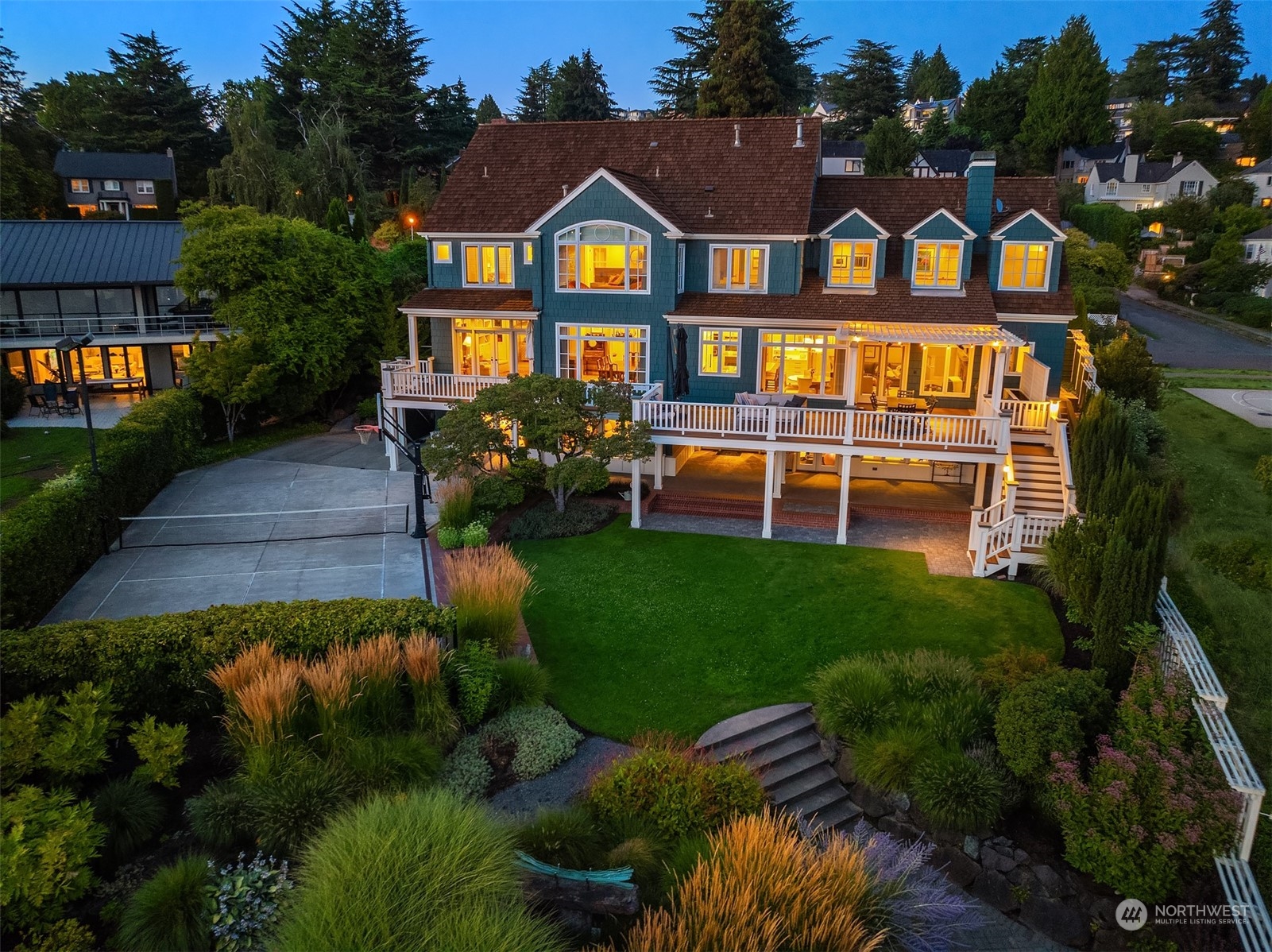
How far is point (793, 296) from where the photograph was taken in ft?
75.3

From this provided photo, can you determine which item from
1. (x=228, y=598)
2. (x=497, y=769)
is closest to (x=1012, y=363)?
(x=497, y=769)

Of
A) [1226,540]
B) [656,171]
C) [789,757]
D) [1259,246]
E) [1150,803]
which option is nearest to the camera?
[1150,803]

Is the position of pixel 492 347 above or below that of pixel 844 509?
above

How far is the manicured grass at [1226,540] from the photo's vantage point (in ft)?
42.0

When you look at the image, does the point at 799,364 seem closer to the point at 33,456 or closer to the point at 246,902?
the point at 246,902

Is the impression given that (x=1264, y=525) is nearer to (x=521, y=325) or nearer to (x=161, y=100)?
(x=521, y=325)

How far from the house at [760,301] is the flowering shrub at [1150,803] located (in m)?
9.93

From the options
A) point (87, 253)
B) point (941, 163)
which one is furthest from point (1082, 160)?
point (87, 253)

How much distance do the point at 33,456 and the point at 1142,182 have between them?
71201 mm

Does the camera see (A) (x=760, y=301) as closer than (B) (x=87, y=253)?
Yes

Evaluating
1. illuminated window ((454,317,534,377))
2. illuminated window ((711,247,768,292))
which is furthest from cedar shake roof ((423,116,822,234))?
illuminated window ((454,317,534,377))

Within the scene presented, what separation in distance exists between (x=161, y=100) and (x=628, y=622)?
→ 52736 mm

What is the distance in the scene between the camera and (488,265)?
25.4m

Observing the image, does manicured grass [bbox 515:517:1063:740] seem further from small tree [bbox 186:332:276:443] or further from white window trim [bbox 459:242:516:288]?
small tree [bbox 186:332:276:443]
